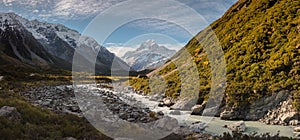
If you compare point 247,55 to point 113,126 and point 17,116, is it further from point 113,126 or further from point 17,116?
point 17,116

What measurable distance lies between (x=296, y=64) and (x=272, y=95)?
4.62m

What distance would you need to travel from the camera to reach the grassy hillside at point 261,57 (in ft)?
83.9

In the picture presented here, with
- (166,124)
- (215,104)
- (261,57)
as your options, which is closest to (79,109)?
(166,124)

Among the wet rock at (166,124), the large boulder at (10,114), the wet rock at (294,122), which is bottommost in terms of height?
the wet rock at (294,122)

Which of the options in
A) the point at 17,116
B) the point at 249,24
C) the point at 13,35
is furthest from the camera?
the point at 13,35

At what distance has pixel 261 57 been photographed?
30.5 meters

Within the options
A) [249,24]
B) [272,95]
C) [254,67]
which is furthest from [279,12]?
[272,95]

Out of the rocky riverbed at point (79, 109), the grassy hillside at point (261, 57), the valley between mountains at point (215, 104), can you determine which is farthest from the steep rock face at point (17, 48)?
the grassy hillside at point (261, 57)

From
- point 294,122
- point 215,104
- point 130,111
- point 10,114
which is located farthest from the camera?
point 215,104

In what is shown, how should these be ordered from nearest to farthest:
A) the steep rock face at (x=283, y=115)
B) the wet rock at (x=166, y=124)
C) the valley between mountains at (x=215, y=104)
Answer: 1. the valley between mountains at (x=215, y=104)
2. the wet rock at (x=166, y=124)
3. the steep rock face at (x=283, y=115)

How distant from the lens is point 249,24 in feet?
138

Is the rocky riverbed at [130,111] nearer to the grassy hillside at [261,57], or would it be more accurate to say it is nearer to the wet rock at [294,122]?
the grassy hillside at [261,57]

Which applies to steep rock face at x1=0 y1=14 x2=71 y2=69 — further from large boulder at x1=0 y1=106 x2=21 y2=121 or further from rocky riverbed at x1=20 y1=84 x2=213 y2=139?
large boulder at x1=0 y1=106 x2=21 y2=121

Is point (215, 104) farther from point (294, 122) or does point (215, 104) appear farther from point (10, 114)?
point (10, 114)
